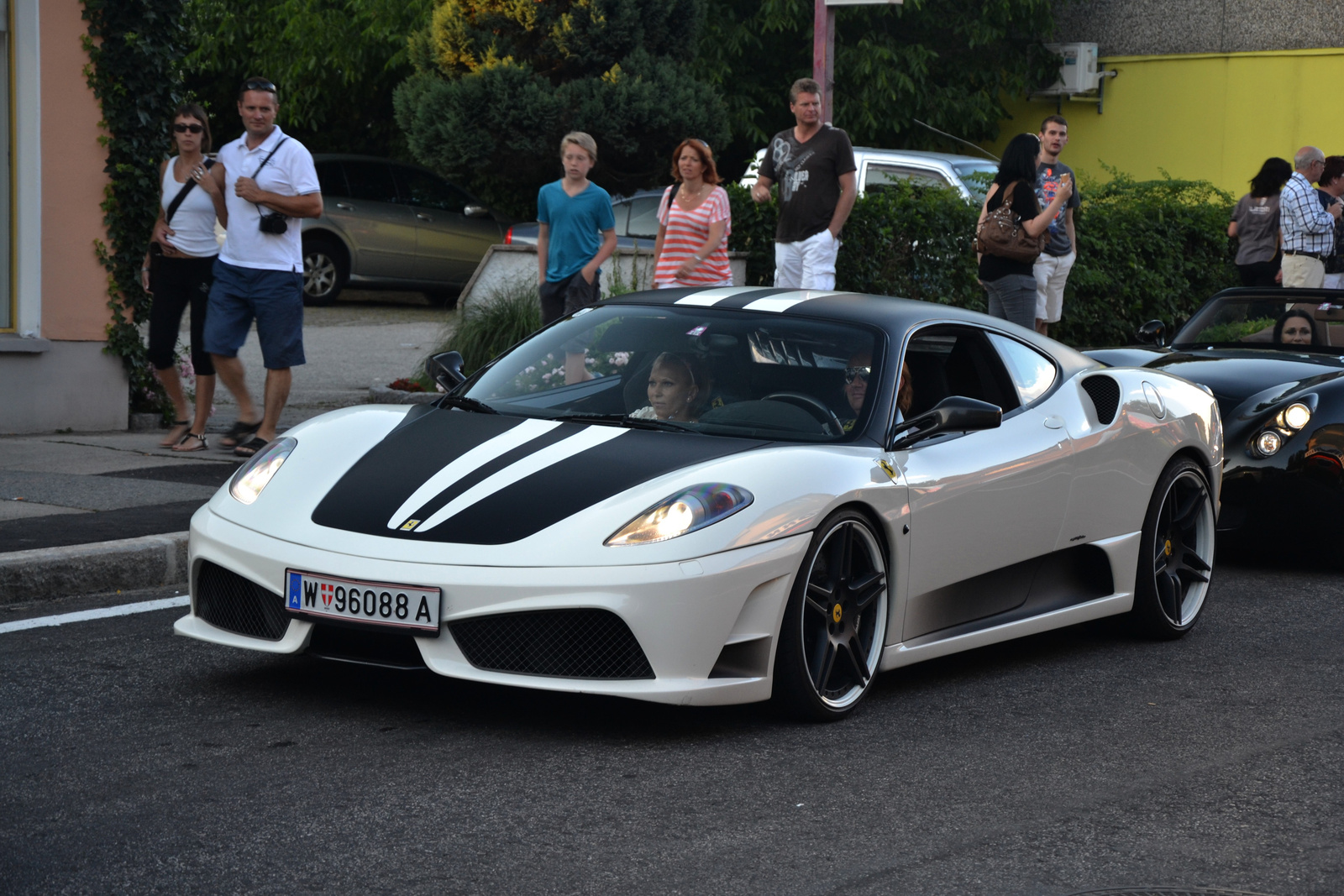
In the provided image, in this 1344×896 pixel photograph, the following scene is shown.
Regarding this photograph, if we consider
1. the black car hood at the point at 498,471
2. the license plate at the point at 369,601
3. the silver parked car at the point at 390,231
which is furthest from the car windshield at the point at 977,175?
the license plate at the point at 369,601

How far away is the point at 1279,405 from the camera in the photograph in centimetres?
811

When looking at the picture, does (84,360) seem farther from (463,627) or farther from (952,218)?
(952,218)

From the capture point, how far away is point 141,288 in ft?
33.2

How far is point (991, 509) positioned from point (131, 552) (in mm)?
3202

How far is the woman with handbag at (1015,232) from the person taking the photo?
432 inches

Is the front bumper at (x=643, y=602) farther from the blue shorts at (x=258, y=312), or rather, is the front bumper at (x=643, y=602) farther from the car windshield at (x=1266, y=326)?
the car windshield at (x=1266, y=326)

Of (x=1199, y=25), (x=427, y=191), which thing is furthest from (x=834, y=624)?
(x=1199, y=25)

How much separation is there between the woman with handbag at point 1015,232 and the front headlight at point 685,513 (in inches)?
261

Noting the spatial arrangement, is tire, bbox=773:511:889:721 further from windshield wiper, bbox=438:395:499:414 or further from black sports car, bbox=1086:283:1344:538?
black sports car, bbox=1086:283:1344:538

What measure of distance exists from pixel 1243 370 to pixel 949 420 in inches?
152

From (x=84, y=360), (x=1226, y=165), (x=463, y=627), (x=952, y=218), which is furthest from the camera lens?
(x=1226, y=165)

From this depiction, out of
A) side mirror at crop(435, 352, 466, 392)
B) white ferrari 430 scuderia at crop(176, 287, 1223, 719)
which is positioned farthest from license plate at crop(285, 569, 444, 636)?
side mirror at crop(435, 352, 466, 392)

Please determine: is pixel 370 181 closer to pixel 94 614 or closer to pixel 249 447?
pixel 249 447

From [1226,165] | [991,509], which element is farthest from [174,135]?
[1226,165]
